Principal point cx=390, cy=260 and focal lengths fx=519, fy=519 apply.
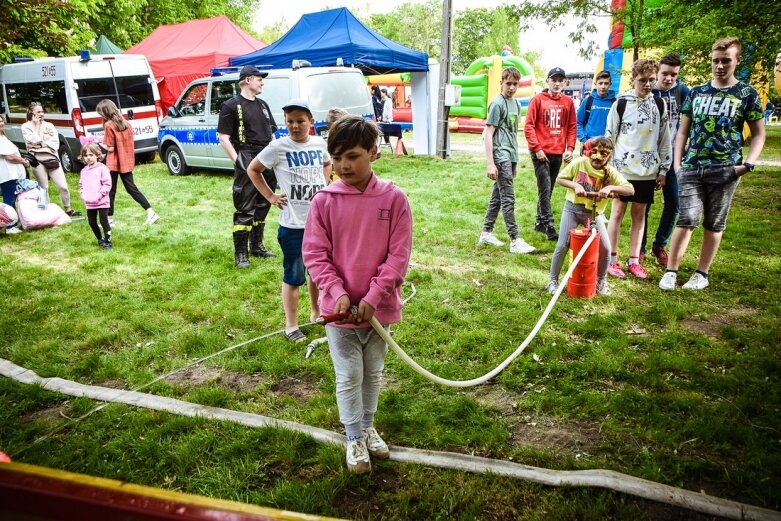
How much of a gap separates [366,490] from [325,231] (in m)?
1.29

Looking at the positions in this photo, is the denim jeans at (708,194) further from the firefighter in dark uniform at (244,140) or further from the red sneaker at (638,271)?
the firefighter in dark uniform at (244,140)

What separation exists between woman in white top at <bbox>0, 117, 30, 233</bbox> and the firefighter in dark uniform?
372 centimetres

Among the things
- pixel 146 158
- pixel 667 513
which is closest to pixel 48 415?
pixel 667 513

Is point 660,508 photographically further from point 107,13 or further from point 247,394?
point 107,13

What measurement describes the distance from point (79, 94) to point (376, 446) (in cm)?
1331

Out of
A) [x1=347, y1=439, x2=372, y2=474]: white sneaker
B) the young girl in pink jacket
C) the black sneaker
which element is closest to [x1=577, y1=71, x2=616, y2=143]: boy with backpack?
the black sneaker

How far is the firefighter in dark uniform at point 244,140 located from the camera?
582 cm

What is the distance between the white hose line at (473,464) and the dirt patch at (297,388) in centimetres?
39

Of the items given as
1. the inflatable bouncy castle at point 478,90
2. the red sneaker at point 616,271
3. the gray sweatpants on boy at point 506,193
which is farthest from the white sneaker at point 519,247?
the inflatable bouncy castle at point 478,90

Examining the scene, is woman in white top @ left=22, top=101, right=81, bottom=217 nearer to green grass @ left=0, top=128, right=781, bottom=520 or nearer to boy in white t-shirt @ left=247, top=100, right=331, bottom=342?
green grass @ left=0, top=128, right=781, bottom=520

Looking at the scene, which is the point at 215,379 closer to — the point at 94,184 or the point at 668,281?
the point at 94,184

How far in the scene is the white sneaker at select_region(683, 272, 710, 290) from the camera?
5.05 metres

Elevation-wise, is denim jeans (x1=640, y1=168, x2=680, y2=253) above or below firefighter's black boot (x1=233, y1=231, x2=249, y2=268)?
above

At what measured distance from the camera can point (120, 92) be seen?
13391mm
